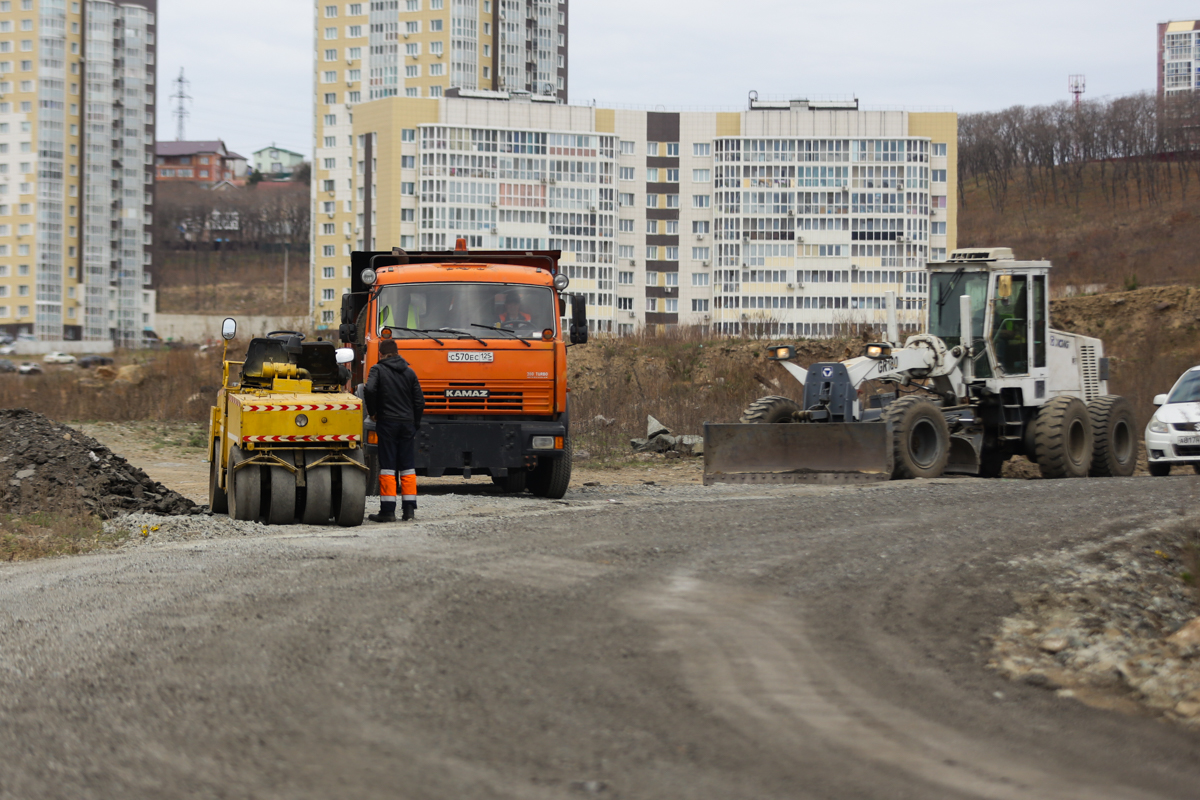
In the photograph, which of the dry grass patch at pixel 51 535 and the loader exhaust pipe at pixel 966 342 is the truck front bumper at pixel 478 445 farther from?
the loader exhaust pipe at pixel 966 342

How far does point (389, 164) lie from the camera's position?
107 metres

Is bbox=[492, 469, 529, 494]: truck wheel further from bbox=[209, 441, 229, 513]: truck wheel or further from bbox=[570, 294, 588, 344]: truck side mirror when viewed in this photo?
Answer: bbox=[209, 441, 229, 513]: truck wheel

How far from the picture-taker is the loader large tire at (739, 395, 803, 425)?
66.8 ft

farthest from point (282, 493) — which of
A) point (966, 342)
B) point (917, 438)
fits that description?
point (966, 342)

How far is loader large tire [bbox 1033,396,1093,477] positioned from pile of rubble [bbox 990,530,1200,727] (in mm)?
10082

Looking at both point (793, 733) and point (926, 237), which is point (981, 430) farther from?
point (926, 237)

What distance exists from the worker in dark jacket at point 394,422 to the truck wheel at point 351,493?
1.29 feet

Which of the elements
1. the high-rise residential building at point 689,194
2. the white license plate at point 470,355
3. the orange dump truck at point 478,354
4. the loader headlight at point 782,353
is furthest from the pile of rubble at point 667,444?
the high-rise residential building at point 689,194

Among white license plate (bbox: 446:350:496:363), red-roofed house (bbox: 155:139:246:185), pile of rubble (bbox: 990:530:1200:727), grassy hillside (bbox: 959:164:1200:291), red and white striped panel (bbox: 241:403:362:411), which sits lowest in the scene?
pile of rubble (bbox: 990:530:1200:727)

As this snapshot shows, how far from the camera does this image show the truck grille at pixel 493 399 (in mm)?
15773

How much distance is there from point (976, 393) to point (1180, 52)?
560ft

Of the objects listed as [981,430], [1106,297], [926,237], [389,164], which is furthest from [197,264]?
[981,430]

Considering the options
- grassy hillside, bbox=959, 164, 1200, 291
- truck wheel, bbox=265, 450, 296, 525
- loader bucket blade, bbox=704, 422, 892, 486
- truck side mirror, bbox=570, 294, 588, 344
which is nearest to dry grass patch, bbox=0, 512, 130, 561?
truck wheel, bbox=265, 450, 296, 525

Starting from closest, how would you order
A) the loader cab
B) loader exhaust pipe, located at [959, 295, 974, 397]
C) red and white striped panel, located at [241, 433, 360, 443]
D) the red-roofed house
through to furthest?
red and white striped panel, located at [241, 433, 360, 443] < loader exhaust pipe, located at [959, 295, 974, 397] < the loader cab < the red-roofed house
